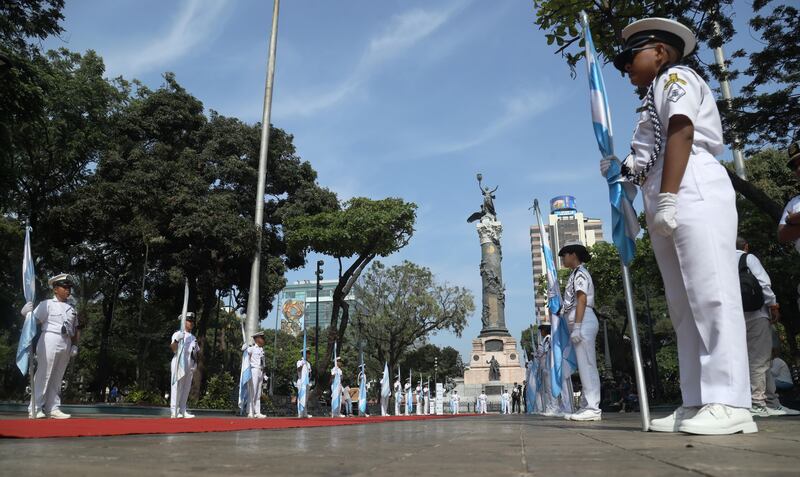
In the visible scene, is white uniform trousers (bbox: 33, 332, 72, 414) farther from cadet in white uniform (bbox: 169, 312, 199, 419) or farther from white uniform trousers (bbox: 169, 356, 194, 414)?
white uniform trousers (bbox: 169, 356, 194, 414)

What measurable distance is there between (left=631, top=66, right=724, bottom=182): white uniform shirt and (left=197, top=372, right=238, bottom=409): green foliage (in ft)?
52.3

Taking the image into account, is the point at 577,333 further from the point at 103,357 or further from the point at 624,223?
the point at 103,357

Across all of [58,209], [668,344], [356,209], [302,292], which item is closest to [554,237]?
[302,292]

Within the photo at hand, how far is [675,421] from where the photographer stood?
127 inches

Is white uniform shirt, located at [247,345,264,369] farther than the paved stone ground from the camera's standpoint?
Yes

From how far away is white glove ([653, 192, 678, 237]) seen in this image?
2.92 metres

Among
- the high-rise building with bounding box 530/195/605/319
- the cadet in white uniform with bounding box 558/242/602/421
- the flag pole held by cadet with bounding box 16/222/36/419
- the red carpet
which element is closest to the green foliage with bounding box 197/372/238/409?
the flag pole held by cadet with bounding box 16/222/36/419

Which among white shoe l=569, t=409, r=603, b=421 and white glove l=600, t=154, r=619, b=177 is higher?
white glove l=600, t=154, r=619, b=177

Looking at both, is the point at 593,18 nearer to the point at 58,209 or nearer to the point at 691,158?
the point at 691,158

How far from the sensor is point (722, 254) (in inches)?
116

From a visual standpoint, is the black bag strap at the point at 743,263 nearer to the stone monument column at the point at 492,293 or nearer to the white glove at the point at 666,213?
the white glove at the point at 666,213

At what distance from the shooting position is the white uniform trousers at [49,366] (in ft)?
25.1

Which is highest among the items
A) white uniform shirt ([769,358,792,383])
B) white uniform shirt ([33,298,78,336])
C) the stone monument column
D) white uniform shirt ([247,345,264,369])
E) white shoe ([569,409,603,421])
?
the stone monument column

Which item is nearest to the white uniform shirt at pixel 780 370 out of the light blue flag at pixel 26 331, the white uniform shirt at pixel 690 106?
the white uniform shirt at pixel 690 106
